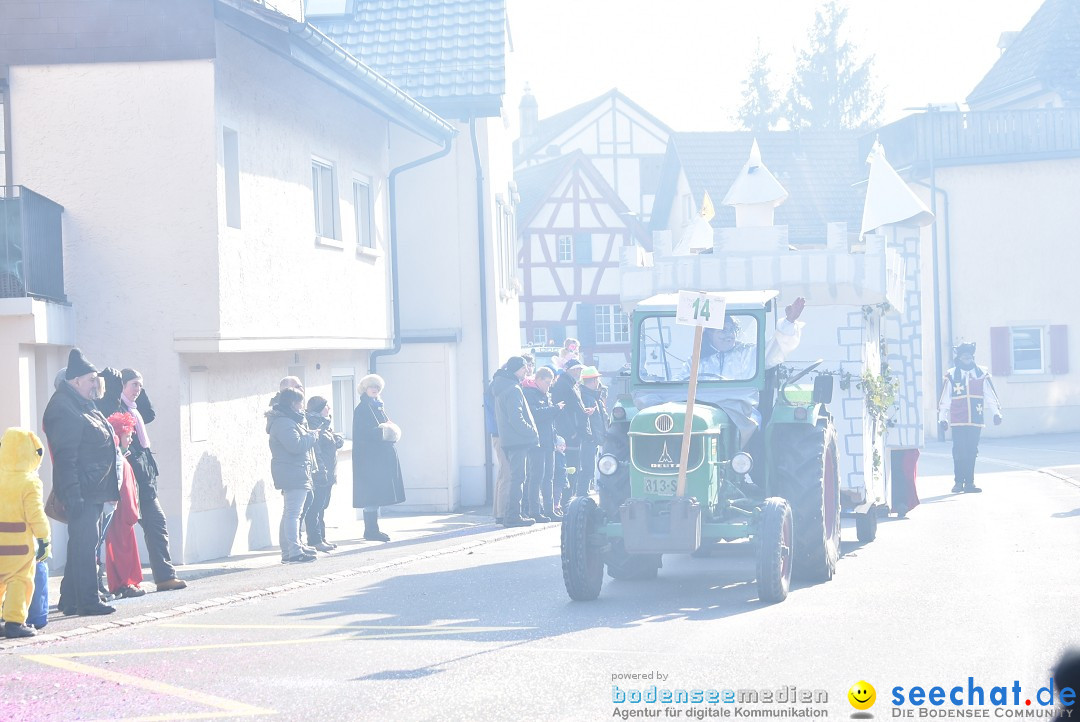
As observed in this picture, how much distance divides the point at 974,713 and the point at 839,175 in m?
44.6

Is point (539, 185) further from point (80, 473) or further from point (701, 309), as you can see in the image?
point (80, 473)

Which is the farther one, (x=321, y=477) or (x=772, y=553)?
(x=321, y=477)

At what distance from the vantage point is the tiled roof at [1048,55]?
128 feet

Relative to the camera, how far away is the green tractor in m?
10.2

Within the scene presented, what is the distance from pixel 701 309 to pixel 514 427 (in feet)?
21.3

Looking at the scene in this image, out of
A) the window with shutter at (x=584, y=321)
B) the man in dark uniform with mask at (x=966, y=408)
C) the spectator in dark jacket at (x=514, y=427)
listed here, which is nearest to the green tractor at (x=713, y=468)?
the spectator in dark jacket at (x=514, y=427)

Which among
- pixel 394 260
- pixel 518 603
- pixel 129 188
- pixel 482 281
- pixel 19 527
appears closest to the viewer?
pixel 19 527

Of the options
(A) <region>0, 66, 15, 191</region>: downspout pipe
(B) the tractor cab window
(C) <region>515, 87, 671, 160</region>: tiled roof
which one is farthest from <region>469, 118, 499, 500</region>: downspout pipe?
(C) <region>515, 87, 671, 160</region>: tiled roof

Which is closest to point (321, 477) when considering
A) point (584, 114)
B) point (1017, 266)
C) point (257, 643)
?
point (257, 643)

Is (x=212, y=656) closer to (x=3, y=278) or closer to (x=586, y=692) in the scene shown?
(x=586, y=692)

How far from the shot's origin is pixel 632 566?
11.9 metres

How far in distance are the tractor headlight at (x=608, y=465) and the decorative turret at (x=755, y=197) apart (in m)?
5.54

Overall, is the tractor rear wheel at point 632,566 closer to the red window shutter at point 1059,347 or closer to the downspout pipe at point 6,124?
the downspout pipe at point 6,124

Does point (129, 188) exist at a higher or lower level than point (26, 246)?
higher
